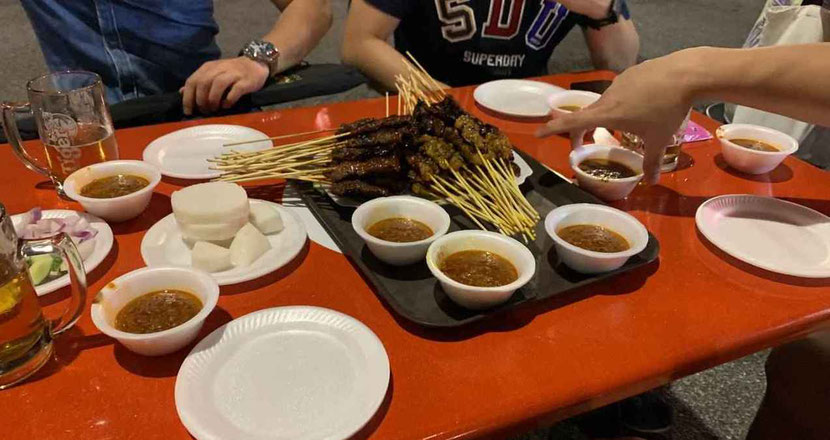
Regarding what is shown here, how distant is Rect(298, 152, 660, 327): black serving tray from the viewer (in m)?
1.40

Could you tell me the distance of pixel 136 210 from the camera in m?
1.72

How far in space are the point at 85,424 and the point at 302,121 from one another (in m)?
1.49

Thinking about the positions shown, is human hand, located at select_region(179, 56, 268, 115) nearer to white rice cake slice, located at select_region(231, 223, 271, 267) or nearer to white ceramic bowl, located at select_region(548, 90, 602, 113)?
white rice cake slice, located at select_region(231, 223, 271, 267)

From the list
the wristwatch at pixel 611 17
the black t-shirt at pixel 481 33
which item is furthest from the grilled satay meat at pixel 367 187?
the wristwatch at pixel 611 17

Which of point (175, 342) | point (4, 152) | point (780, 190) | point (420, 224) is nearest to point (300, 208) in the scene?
point (420, 224)

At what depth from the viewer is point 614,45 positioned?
3311 mm

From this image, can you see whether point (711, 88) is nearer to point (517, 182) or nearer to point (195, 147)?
point (517, 182)

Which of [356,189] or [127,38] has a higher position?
[127,38]

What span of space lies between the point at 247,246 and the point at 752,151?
1689mm

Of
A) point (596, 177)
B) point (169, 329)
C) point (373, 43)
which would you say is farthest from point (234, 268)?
point (373, 43)

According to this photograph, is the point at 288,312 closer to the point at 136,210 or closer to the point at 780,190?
the point at 136,210

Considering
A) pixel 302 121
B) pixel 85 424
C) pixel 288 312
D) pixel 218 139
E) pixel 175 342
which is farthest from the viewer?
A: pixel 302 121

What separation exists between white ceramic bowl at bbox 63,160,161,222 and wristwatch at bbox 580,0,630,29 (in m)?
2.35

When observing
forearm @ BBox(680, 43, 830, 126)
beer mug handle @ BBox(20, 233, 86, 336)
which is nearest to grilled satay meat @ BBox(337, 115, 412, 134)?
forearm @ BBox(680, 43, 830, 126)
